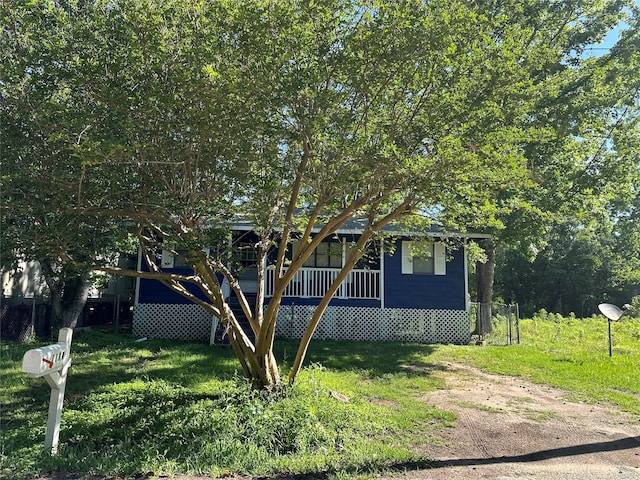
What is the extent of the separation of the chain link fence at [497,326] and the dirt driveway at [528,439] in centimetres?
689

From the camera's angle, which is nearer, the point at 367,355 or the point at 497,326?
the point at 367,355

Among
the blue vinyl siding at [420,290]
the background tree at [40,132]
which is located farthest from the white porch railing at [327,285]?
the background tree at [40,132]

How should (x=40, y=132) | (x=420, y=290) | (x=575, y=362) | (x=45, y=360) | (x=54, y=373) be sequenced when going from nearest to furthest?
(x=45, y=360)
(x=54, y=373)
(x=40, y=132)
(x=575, y=362)
(x=420, y=290)

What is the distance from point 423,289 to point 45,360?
43.2ft

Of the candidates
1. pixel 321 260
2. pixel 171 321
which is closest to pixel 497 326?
pixel 321 260

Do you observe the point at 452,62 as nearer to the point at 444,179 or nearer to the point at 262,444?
the point at 444,179

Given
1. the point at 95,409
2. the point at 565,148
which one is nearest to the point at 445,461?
the point at 95,409

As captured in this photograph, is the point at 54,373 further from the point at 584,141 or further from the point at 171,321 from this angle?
the point at 584,141

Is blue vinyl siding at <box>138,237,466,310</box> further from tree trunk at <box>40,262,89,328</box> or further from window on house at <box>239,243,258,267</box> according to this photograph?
tree trunk at <box>40,262,89,328</box>

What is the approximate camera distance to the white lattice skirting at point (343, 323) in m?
15.2

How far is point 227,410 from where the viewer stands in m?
6.38

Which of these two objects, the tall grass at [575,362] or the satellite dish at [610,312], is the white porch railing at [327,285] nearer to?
the tall grass at [575,362]

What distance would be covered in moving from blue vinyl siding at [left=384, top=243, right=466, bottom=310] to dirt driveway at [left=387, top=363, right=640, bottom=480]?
21.8ft

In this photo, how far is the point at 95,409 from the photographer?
6.92m
